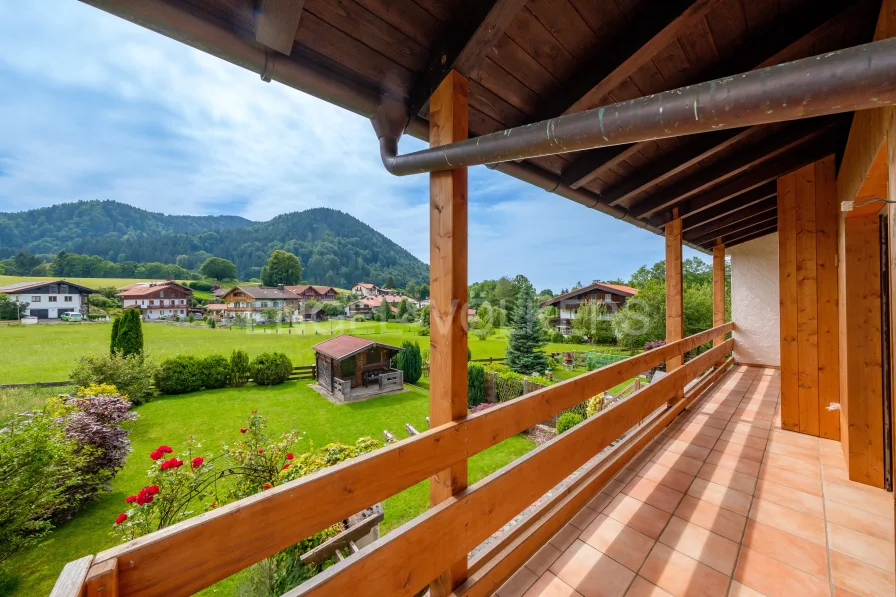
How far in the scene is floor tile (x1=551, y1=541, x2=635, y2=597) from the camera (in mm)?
1490

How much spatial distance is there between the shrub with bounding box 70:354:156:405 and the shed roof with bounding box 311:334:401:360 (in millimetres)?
4951

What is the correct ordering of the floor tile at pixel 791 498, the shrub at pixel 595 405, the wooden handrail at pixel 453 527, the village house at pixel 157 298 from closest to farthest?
the wooden handrail at pixel 453 527, the floor tile at pixel 791 498, the shrub at pixel 595 405, the village house at pixel 157 298

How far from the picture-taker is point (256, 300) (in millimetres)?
20172

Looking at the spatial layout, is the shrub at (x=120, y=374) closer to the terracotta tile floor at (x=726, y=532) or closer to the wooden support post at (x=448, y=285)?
the wooden support post at (x=448, y=285)

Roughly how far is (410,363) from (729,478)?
1204cm

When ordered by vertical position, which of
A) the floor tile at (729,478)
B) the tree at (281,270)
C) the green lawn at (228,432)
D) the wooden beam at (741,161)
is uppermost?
the tree at (281,270)

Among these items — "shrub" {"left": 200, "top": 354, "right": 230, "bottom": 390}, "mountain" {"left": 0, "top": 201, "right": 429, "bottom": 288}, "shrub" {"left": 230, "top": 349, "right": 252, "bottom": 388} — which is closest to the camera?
"shrub" {"left": 200, "top": 354, "right": 230, "bottom": 390}

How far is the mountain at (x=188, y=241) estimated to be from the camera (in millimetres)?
23562

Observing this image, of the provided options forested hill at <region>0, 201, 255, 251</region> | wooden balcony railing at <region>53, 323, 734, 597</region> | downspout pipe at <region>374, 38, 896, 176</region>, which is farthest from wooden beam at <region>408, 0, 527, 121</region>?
forested hill at <region>0, 201, 255, 251</region>

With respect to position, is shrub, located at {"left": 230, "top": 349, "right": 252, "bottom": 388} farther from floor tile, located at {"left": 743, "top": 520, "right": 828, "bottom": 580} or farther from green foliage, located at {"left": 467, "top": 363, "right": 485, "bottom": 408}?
floor tile, located at {"left": 743, "top": 520, "right": 828, "bottom": 580}

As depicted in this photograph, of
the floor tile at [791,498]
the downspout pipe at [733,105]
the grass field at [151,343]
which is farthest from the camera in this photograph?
the grass field at [151,343]

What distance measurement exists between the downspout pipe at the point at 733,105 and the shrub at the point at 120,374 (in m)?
11.3

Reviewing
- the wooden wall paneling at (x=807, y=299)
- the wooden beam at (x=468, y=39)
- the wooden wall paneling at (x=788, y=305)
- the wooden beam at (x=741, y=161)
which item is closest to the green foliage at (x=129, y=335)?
the wooden beam at (x=468, y=39)

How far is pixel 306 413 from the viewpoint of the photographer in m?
9.92
